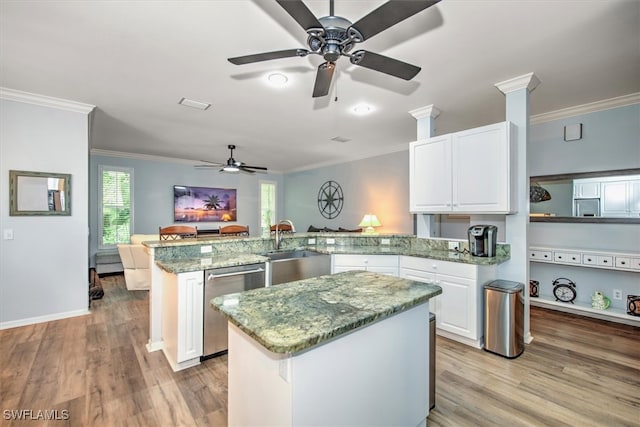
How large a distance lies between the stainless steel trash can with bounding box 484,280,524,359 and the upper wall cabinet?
788 mm

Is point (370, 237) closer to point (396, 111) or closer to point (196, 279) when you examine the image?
point (396, 111)

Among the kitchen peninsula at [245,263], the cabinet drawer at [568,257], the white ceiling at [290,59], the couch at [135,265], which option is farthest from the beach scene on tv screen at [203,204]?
the cabinet drawer at [568,257]

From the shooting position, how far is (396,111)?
3834 millimetres

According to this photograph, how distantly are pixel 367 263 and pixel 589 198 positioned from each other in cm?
286

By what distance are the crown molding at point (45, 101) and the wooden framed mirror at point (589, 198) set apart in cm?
597

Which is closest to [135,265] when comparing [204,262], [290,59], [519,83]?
[204,262]

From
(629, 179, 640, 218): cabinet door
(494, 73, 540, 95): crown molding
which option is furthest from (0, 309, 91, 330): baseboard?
(629, 179, 640, 218): cabinet door

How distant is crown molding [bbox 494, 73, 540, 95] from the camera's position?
2.79m

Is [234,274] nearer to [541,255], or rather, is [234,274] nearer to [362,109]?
[362,109]

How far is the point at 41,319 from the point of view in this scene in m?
3.39

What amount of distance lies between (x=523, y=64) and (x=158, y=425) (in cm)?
397

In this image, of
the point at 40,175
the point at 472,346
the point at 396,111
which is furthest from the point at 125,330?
the point at 396,111

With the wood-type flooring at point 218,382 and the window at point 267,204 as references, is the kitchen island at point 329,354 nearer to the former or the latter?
the wood-type flooring at point 218,382

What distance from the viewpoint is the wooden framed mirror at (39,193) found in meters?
3.29
